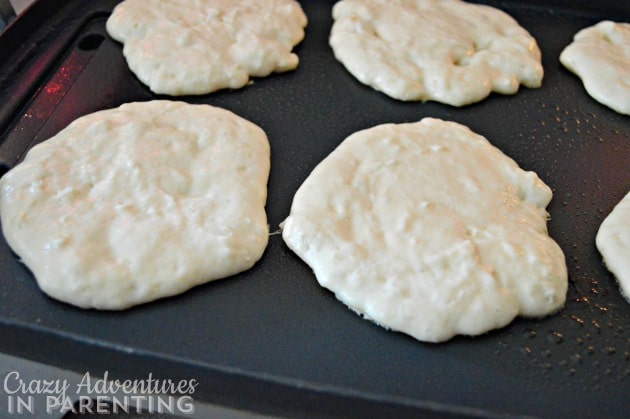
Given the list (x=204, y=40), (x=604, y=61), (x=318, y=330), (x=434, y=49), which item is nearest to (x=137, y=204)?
(x=318, y=330)

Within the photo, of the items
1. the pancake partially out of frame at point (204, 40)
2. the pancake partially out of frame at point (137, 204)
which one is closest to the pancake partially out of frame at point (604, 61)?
the pancake partially out of frame at point (204, 40)

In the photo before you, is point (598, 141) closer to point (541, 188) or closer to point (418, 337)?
point (541, 188)

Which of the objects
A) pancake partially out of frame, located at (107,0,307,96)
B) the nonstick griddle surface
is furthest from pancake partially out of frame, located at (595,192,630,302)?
pancake partially out of frame, located at (107,0,307,96)

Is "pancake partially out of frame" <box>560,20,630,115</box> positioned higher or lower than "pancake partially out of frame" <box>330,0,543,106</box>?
lower

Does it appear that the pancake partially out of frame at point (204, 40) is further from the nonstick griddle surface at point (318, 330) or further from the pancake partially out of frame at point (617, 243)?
the pancake partially out of frame at point (617, 243)

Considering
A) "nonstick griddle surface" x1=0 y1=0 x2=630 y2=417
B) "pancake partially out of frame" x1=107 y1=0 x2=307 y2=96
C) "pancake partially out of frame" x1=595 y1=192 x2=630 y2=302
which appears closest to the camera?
"nonstick griddle surface" x1=0 y1=0 x2=630 y2=417

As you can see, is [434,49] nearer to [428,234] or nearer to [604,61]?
[604,61]

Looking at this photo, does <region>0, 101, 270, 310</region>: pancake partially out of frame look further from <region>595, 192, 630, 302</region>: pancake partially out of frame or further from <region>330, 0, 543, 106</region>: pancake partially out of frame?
<region>595, 192, 630, 302</region>: pancake partially out of frame
